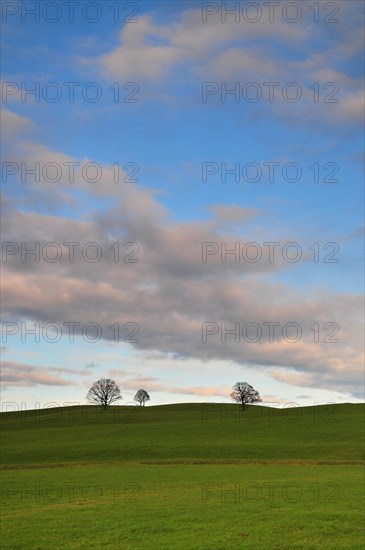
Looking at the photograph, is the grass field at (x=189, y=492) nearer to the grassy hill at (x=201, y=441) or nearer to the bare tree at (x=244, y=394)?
the grassy hill at (x=201, y=441)

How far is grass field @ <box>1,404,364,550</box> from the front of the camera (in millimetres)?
25422

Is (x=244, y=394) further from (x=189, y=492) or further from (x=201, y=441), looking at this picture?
(x=189, y=492)

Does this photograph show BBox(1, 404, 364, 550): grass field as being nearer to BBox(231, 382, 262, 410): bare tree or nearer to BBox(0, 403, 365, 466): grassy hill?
BBox(0, 403, 365, 466): grassy hill

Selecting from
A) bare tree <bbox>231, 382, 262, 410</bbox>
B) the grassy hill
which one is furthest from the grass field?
bare tree <bbox>231, 382, 262, 410</bbox>

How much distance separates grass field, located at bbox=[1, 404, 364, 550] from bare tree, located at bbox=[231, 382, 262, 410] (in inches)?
2473

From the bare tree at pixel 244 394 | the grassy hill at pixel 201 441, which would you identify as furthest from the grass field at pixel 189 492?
the bare tree at pixel 244 394

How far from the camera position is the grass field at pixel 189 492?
83.4 ft

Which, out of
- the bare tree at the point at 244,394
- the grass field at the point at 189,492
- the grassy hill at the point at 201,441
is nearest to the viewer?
the grass field at the point at 189,492

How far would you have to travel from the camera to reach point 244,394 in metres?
169

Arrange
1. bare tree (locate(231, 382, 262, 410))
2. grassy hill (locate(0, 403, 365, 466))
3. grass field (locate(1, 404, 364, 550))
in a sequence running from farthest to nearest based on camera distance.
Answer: bare tree (locate(231, 382, 262, 410))
grassy hill (locate(0, 403, 365, 466))
grass field (locate(1, 404, 364, 550))

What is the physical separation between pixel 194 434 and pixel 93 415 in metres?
64.5

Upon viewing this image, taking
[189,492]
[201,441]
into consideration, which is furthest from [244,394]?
[189,492]

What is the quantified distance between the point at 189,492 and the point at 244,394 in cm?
13187

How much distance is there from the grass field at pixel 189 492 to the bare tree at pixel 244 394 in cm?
6282
